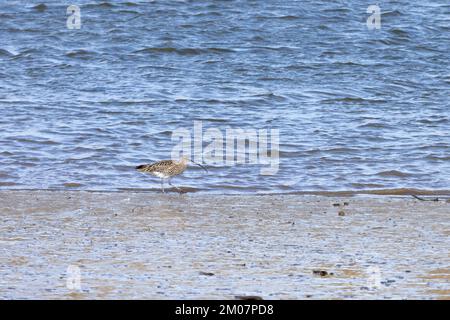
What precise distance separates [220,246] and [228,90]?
24.8ft

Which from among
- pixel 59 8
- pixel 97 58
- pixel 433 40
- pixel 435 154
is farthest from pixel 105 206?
pixel 59 8

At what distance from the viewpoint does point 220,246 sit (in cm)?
662

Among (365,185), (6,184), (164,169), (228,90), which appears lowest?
(228,90)

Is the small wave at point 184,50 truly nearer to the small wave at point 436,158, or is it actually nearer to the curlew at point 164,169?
the small wave at point 436,158

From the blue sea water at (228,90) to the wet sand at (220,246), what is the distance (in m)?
0.95

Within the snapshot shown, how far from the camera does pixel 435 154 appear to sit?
10516 mm

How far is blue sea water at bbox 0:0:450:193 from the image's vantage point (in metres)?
9.88

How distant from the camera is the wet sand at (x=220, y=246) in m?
5.56

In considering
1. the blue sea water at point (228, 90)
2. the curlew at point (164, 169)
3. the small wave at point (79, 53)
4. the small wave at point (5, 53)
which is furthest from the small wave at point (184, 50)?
the curlew at point (164, 169)

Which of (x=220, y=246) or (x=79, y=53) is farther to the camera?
(x=79, y=53)

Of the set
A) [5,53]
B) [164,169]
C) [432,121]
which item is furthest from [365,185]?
[5,53]

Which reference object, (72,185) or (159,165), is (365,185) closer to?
(159,165)

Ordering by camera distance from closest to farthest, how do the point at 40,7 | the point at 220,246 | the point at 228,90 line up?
the point at 220,246, the point at 228,90, the point at 40,7
